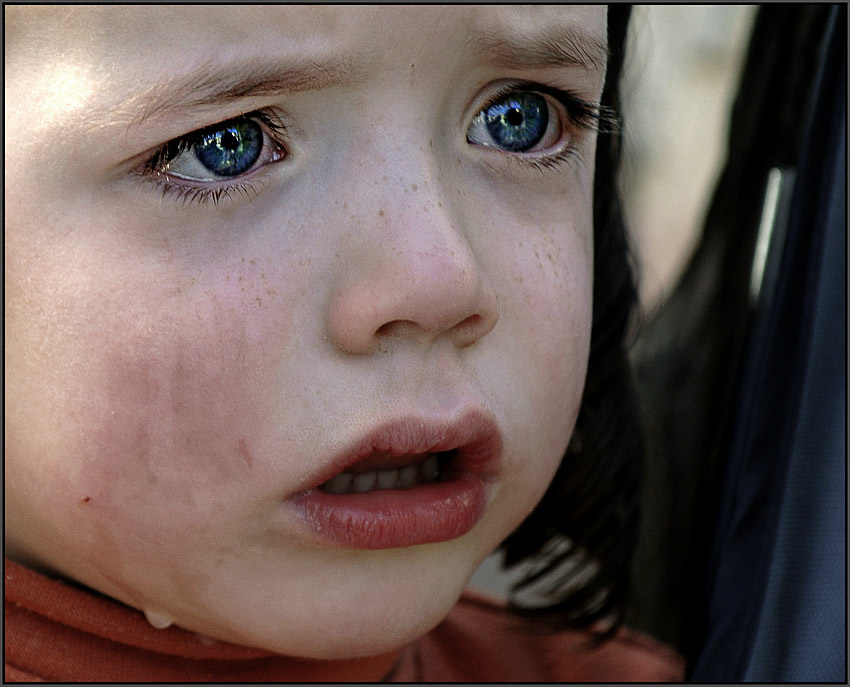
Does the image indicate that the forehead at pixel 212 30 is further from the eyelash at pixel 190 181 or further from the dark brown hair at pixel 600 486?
the dark brown hair at pixel 600 486

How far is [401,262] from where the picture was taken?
0.65m

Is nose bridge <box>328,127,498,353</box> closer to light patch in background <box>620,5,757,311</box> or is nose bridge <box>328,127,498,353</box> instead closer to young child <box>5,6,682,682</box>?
young child <box>5,6,682,682</box>

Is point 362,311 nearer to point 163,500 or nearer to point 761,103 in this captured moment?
point 163,500

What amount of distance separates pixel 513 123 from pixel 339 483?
30 centimetres

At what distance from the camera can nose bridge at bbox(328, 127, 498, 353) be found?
0.64 m

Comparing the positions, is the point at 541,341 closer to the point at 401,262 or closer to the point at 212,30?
the point at 401,262

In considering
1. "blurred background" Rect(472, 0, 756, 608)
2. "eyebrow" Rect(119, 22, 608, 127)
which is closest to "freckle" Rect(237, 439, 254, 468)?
"eyebrow" Rect(119, 22, 608, 127)

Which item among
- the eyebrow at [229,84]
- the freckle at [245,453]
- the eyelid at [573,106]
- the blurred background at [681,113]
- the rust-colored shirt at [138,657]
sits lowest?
the rust-colored shirt at [138,657]

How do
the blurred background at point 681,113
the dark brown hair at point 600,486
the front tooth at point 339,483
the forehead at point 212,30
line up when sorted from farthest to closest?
the blurred background at point 681,113, the dark brown hair at point 600,486, the front tooth at point 339,483, the forehead at point 212,30

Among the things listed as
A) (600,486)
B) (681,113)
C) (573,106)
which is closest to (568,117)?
(573,106)

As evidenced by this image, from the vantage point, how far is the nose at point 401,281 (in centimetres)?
64

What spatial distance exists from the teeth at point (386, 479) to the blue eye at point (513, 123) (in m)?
0.24

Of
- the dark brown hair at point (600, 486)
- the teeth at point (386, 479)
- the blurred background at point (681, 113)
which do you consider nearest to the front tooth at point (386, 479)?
the teeth at point (386, 479)

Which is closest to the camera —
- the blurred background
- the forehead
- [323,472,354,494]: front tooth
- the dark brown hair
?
the forehead
